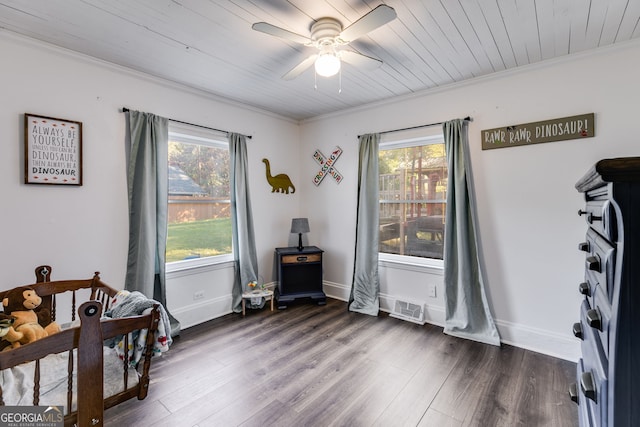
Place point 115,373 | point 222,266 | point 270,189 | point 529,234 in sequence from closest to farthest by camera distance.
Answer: point 115,373 < point 529,234 < point 222,266 < point 270,189

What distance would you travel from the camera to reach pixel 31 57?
7.05ft

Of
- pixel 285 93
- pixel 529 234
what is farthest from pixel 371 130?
pixel 529 234

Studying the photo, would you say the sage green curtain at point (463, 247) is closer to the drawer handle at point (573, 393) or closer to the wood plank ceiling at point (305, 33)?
the wood plank ceiling at point (305, 33)

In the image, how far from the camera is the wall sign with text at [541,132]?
2324 mm

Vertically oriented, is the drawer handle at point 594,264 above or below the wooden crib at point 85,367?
above

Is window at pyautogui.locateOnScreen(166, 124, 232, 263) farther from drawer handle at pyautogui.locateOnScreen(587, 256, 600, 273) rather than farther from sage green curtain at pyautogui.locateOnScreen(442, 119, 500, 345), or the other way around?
drawer handle at pyautogui.locateOnScreen(587, 256, 600, 273)

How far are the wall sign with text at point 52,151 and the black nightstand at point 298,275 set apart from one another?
2158mm

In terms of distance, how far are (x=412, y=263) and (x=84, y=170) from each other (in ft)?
10.7

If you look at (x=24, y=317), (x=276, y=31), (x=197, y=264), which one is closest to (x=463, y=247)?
(x=276, y=31)

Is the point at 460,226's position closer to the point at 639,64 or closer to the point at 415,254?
the point at 415,254

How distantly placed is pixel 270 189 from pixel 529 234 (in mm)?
2907

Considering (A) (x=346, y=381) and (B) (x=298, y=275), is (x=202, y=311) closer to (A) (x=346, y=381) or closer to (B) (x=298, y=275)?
(B) (x=298, y=275)

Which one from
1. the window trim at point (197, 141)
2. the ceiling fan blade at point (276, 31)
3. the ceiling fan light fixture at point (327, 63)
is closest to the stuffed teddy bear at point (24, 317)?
the window trim at point (197, 141)

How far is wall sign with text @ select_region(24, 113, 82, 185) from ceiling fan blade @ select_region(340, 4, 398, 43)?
223 centimetres
